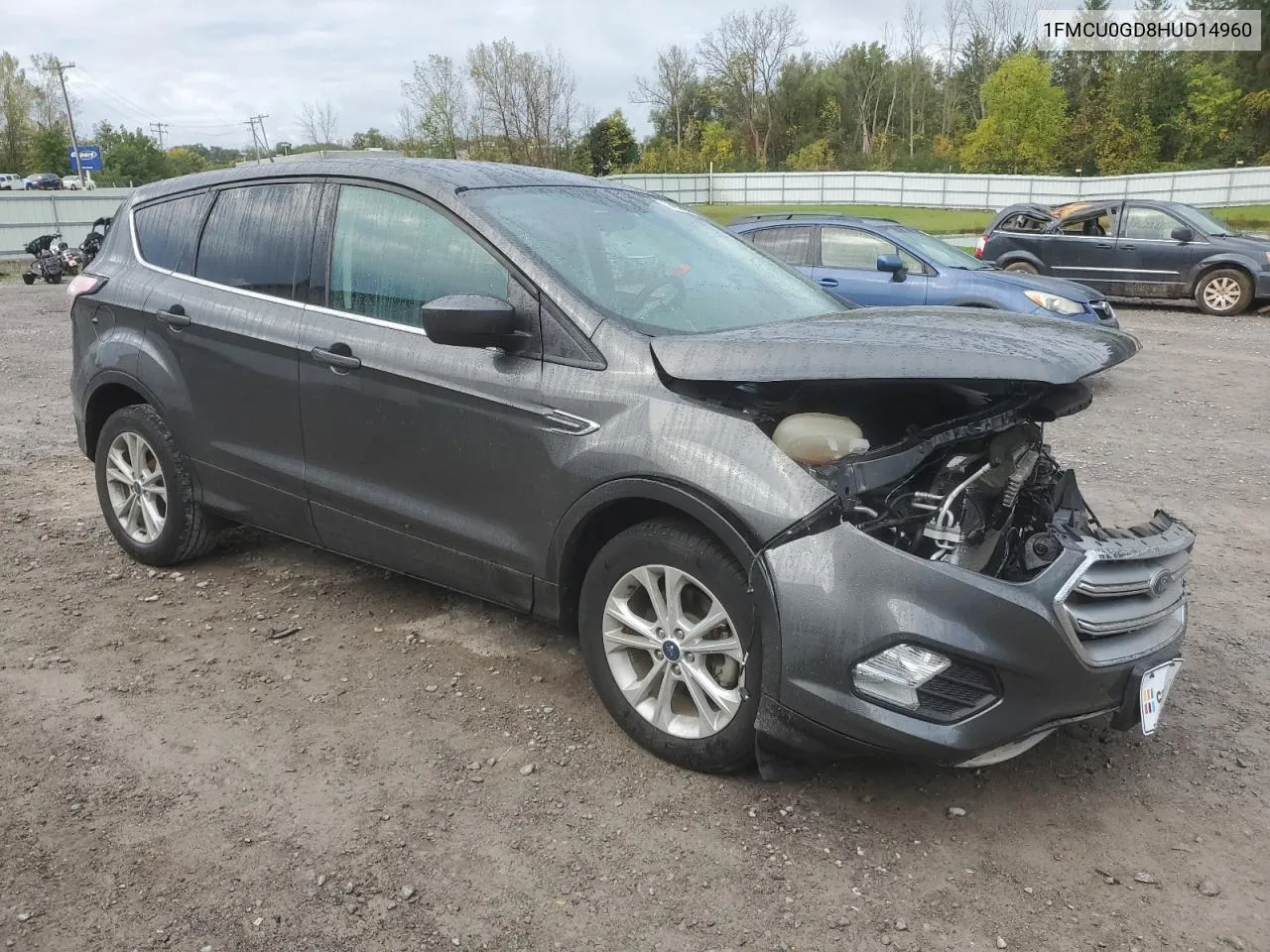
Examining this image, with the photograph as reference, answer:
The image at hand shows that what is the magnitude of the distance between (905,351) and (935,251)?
806cm

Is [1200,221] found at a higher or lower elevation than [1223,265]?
higher

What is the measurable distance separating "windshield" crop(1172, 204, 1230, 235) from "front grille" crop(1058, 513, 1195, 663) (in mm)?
12970

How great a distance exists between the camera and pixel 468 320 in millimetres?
3150

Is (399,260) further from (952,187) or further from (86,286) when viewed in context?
(952,187)

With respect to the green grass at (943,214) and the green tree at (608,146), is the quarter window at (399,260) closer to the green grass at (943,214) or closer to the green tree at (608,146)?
the green grass at (943,214)

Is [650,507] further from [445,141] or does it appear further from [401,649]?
[445,141]

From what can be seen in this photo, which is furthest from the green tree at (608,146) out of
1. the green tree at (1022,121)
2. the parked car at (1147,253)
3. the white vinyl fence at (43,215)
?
the parked car at (1147,253)

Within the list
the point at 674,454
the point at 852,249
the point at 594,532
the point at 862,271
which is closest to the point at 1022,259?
the point at 852,249

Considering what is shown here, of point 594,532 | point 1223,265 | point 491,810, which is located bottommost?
point 491,810

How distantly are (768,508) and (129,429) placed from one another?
10.9 feet

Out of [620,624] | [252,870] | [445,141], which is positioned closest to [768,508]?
[620,624]

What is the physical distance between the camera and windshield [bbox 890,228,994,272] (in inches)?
393

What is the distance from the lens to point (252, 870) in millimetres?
2723

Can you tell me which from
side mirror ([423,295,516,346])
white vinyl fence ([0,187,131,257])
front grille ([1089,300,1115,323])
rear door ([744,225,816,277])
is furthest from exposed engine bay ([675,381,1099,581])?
white vinyl fence ([0,187,131,257])
